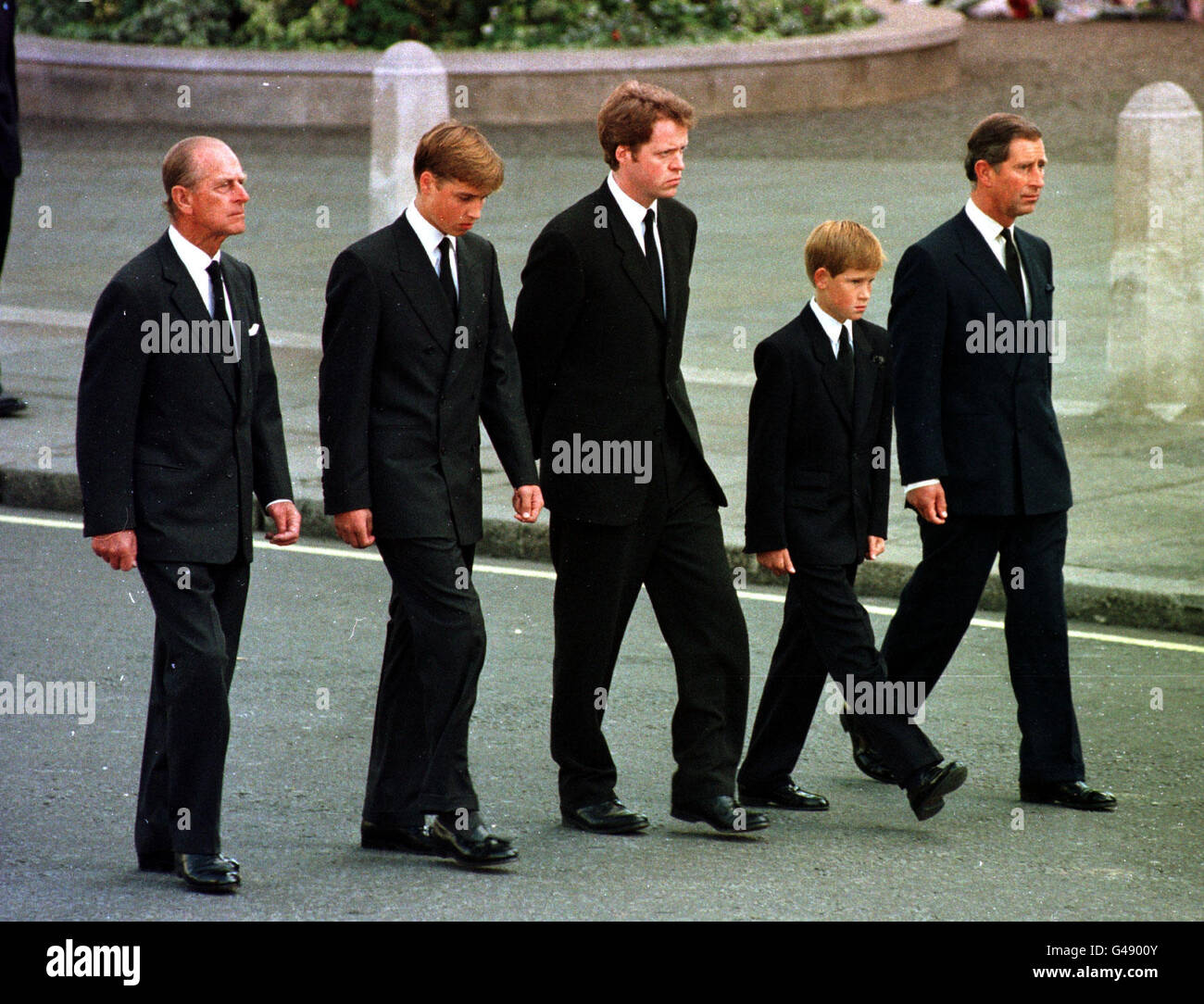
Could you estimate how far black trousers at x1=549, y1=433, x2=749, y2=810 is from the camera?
568 cm

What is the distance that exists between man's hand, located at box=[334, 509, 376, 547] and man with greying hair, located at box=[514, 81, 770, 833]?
56 centimetres

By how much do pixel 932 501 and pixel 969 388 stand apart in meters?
0.37

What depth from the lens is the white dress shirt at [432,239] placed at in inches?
214

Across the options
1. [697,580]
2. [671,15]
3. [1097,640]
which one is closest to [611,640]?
[697,580]

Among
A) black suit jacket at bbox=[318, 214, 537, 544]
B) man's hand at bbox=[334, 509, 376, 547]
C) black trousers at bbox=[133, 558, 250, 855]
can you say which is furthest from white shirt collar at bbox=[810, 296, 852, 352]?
black trousers at bbox=[133, 558, 250, 855]

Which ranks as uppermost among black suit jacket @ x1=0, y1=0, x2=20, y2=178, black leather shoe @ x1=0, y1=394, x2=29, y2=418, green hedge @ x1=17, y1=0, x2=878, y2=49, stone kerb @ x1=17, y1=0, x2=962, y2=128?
green hedge @ x1=17, y1=0, x2=878, y2=49

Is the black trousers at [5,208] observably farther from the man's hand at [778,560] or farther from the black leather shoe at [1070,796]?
the black leather shoe at [1070,796]

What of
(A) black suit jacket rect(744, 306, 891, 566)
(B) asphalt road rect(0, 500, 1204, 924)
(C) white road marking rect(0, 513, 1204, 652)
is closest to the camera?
(B) asphalt road rect(0, 500, 1204, 924)

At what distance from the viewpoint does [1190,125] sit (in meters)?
11.3

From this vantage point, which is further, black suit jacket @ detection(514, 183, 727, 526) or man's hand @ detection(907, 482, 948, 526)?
man's hand @ detection(907, 482, 948, 526)

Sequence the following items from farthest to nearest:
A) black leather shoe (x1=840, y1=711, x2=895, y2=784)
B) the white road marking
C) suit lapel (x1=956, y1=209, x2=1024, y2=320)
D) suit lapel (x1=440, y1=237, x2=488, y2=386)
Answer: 1. the white road marking
2. black leather shoe (x1=840, y1=711, x2=895, y2=784)
3. suit lapel (x1=956, y1=209, x2=1024, y2=320)
4. suit lapel (x1=440, y1=237, x2=488, y2=386)

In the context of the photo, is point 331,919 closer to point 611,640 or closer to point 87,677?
point 611,640

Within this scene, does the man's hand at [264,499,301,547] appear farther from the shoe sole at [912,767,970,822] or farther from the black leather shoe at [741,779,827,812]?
the shoe sole at [912,767,970,822]

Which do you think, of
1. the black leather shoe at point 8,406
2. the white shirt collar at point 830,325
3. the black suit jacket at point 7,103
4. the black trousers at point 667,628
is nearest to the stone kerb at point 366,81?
the black suit jacket at point 7,103
